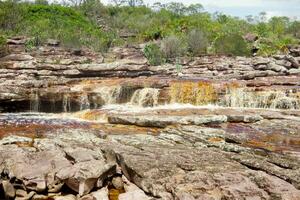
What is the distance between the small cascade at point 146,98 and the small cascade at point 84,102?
2.32m

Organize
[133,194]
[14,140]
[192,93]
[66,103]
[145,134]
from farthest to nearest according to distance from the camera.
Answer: [192,93]
[66,103]
[145,134]
[14,140]
[133,194]

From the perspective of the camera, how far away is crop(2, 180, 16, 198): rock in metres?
9.03

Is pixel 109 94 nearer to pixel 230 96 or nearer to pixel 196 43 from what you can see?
pixel 230 96

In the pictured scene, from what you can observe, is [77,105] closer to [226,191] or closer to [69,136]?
[69,136]

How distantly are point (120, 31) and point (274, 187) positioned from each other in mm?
56859

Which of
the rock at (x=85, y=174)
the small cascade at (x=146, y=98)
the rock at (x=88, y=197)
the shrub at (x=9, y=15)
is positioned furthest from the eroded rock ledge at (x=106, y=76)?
the shrub at (x=9, y=15)

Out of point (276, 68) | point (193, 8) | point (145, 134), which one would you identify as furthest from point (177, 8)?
point (145, 134)

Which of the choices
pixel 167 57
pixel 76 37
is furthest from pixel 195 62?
pixel 76 37

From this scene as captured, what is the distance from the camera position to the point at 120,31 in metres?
63.2

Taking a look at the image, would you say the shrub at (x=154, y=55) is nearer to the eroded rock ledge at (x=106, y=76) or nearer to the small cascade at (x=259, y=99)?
the eroded rock ledge at (x=106, y=76)

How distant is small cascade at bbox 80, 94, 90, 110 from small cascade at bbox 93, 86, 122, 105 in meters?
0.68

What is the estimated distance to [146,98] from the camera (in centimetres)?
2259

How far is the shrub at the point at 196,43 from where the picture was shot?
1695 inches

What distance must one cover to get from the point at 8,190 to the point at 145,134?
19.2 ft
